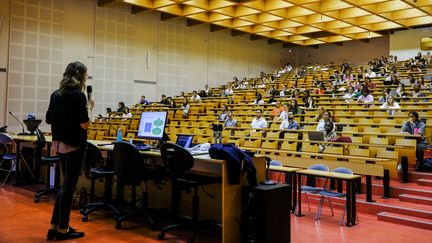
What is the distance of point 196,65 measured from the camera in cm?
1672

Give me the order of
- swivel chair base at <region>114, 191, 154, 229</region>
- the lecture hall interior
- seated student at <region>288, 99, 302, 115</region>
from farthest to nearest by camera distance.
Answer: seated student at <region>288, 99, 302, 115</region>, swivel chair base at <region>114, 191, 154, 229</region>, the lecture hall interior

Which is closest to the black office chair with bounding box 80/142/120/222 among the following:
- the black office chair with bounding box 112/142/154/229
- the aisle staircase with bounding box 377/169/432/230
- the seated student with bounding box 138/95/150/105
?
the black office chair with bounding box 112/142/154/229

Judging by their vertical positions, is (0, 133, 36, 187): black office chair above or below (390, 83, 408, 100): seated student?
below

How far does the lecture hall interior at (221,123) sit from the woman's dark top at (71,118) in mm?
87

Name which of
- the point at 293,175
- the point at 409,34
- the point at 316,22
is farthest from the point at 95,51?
the point at 409,34

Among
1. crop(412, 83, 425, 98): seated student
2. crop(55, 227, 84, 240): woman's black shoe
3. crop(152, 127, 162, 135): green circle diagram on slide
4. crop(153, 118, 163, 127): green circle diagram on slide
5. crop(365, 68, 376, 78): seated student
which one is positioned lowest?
crop(55, 227, 84, 240): woman's black shoe

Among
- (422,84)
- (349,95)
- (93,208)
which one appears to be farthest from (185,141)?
(422,84)

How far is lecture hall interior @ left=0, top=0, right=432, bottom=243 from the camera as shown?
142 inches

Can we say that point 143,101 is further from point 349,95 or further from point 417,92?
point 417,92

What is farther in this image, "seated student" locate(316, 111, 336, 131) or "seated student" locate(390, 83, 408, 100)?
"seated student" locate(390, 83, 408, 100)

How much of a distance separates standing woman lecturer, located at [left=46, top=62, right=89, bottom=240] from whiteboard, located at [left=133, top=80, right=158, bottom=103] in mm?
11238

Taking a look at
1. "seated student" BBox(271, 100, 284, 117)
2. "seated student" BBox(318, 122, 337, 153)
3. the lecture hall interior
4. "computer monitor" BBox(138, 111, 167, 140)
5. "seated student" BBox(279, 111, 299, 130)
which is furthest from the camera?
"seated student" BBox(271, 100, 284, 117)

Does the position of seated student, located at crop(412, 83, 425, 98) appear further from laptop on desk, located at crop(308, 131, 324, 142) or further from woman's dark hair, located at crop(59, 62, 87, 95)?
woman's dark hair, located at crop(59, 62, 87, 95)

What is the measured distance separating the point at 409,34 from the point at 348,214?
15220 mm
